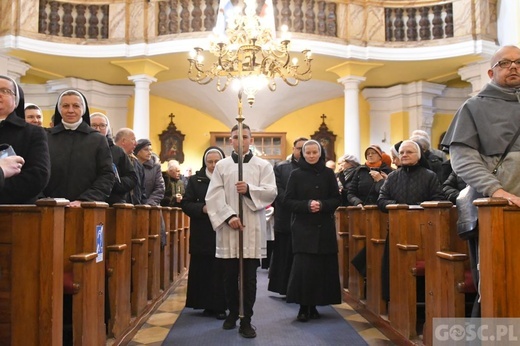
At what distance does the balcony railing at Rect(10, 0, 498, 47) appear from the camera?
10133 mm

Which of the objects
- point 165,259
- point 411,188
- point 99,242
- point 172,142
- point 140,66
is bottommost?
point 165,259

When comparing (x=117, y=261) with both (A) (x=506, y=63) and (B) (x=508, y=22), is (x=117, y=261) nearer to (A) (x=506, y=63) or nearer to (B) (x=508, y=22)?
(A) (x=506, y=63)

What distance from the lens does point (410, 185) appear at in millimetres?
4164

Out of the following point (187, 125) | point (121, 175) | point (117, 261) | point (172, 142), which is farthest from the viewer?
point (187, 125)

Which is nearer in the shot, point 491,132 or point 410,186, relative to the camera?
point 491,132

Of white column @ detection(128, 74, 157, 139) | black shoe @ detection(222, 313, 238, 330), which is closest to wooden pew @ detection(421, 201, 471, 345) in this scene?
black shoe @ detection(222, 313, 238, 330)

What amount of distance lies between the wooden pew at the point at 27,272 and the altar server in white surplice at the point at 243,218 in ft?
6.50

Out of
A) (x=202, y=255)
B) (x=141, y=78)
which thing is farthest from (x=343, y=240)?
(x=141, y=78)

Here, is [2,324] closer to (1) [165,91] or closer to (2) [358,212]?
(2) [358,212]

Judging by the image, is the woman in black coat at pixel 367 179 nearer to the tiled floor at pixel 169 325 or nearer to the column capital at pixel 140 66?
the tiled floor at pixel 169 325

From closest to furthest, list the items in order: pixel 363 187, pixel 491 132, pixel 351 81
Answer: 1. pixel 491 132
2. pixel 363 187
3. pixel 351 81

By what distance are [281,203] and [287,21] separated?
584 centimetres

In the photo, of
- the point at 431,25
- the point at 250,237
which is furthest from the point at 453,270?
the point at 431,25

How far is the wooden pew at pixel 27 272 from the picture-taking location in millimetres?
2191
